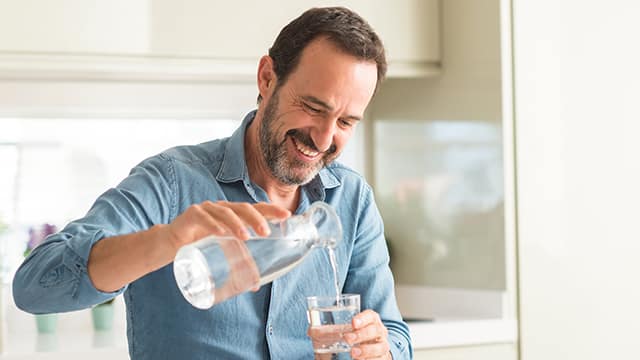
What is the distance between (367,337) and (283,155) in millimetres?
365

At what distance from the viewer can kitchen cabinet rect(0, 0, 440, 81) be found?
2.52 m

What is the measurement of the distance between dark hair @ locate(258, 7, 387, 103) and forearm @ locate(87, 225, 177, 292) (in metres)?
0.49

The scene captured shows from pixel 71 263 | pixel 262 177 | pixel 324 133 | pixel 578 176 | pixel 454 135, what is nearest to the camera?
pixel 71 263

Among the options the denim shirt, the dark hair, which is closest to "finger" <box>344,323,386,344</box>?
the denim shirt

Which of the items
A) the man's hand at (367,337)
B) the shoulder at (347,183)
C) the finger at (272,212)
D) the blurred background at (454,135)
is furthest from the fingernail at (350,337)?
the blurred background at (454,135)

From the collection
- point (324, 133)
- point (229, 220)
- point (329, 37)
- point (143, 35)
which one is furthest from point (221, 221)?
point (143, 35)

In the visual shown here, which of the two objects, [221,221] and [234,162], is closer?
[221,221]

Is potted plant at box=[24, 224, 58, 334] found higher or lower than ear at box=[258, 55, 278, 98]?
lower

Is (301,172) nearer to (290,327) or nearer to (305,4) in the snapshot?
(290,327)

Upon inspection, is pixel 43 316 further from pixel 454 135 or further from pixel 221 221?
pixel 221 221

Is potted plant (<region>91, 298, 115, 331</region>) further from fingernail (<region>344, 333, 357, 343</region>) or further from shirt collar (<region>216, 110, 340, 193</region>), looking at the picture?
fingernail (<region>344, 333, 357, 343</region>)

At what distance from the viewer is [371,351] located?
1.43 meters

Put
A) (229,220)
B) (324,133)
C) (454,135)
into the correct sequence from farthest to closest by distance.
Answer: (454,135)
(324,133)
(229,220)

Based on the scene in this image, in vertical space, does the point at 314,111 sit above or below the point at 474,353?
above
